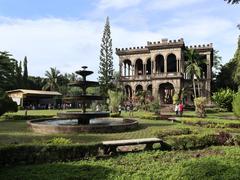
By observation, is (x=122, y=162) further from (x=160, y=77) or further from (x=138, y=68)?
(x=138, y=68)

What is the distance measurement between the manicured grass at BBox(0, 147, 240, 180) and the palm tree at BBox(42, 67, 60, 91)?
197 ft

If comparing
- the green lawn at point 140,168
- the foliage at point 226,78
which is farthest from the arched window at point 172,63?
the green lawn at point 140,168

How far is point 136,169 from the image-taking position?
7.43 meters

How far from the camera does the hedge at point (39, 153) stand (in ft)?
25.5

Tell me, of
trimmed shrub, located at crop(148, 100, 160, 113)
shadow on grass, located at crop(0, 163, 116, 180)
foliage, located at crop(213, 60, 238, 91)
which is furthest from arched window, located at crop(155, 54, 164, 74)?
shadow on grass, located at crop(0, 163, 116, 180)

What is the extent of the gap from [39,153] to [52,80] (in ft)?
197

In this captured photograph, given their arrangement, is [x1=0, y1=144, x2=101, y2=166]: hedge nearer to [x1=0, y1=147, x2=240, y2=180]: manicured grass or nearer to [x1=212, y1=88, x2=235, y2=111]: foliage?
[x1=0, y1=147, x2=240, y2=180]: manicured grass

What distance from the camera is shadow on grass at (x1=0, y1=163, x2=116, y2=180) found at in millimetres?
6723

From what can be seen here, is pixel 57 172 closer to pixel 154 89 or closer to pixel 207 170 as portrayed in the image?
pixel 207 170

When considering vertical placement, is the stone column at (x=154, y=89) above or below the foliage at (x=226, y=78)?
below

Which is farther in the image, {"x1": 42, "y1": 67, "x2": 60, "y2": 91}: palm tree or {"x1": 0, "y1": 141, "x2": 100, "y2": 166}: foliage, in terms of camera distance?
{"x1": 42, "y1": 67, "x2": 60, "y2": 91}: palm tree

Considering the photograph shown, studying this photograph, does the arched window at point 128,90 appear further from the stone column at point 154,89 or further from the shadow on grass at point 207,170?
the shadow on grass at point 207,170

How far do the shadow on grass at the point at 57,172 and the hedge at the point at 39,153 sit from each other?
40 centimetres

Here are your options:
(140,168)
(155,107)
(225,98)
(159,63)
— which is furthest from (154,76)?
(140,168)
